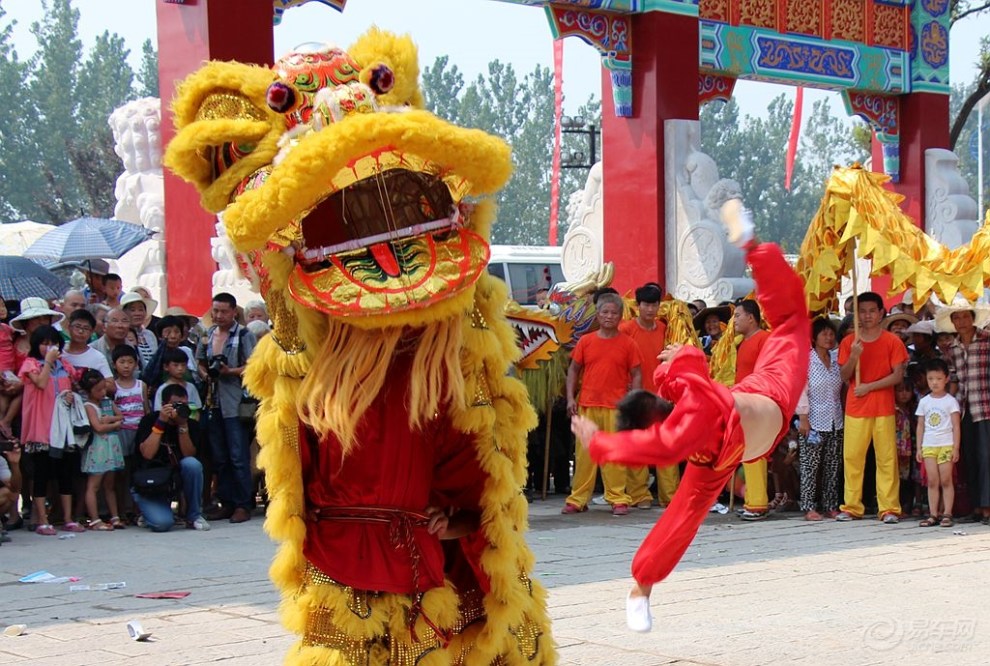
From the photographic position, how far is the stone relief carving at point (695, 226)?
13.2m

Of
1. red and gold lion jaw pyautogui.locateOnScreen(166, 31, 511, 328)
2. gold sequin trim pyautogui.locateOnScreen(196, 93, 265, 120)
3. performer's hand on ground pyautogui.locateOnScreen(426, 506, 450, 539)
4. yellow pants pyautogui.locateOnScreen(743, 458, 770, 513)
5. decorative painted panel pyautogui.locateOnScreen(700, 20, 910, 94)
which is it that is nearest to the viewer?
red and gold lion jaw pyautogui.locateOnScreen(166, 31, 511, 328)

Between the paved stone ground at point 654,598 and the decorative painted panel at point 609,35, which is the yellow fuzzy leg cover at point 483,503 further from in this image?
the decorative painted panel at point 609,35

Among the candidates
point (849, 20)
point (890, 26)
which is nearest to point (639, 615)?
point (849, 20)

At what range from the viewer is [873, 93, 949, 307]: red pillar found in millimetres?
16547

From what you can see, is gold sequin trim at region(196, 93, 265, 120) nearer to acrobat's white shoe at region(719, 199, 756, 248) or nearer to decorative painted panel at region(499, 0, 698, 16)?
acrobat's white shoe at region(719, 199, 756, 248)

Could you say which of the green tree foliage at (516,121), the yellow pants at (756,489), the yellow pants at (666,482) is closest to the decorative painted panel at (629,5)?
the yellow pants at (666,482)

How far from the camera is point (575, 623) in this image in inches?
Result: 241

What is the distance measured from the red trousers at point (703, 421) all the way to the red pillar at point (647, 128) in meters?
9.97

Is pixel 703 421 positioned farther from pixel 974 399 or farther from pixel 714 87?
pixel 714 87

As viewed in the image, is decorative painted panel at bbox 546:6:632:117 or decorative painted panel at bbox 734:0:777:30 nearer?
decorative painted panel at bbox 546:6:632:117

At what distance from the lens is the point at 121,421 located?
30.6 feet

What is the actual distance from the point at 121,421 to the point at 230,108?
19.8ft

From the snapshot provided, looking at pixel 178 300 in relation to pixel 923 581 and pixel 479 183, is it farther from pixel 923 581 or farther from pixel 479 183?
pixel 479 183

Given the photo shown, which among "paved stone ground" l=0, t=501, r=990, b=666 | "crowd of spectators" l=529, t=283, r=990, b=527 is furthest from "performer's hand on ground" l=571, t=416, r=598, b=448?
"crowd of spectators" l=529, t=283, r=990, b=527
